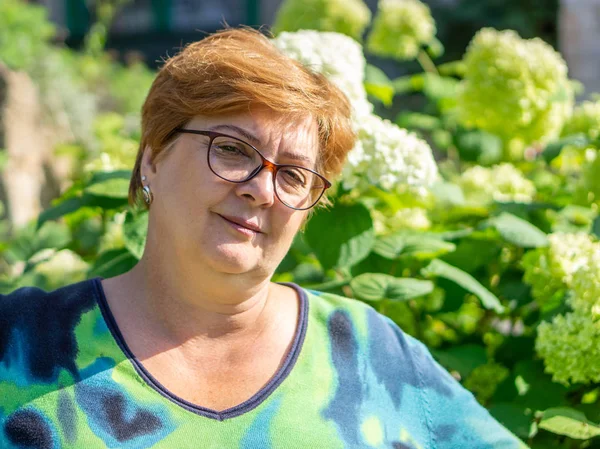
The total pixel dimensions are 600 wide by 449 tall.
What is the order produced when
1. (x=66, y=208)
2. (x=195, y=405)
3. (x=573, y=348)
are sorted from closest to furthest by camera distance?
(x=195, y=405), (x=573, y=348), (x=66, y=208)

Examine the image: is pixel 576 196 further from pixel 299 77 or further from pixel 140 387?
pixel 140 387

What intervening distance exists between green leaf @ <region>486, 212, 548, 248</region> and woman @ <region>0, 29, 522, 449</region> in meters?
0.41

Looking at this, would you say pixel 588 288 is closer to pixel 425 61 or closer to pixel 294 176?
pixel 294 176

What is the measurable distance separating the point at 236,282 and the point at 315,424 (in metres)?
0.30

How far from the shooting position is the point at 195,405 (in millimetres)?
1370

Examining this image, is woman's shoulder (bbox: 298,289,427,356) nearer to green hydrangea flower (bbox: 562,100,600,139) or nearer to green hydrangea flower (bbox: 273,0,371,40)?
green hydrangea flower (bbox: 562,100,600,139)

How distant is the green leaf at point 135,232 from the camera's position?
5.68ft

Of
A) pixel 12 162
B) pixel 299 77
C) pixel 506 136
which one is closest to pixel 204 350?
pixel 299 77

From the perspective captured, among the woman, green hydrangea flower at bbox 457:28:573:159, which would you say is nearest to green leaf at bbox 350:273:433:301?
the woman

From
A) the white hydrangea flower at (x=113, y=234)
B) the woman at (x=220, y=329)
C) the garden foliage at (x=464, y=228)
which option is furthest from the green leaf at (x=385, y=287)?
the white hydrangea flower at (x=113, y=234)

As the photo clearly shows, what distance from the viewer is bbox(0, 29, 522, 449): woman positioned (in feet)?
4.38

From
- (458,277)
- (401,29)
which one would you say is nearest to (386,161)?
(458,277)

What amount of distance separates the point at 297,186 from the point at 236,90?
0.70ft

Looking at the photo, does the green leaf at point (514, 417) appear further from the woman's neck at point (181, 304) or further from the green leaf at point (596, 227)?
the woman's neck at point (181, 304)
